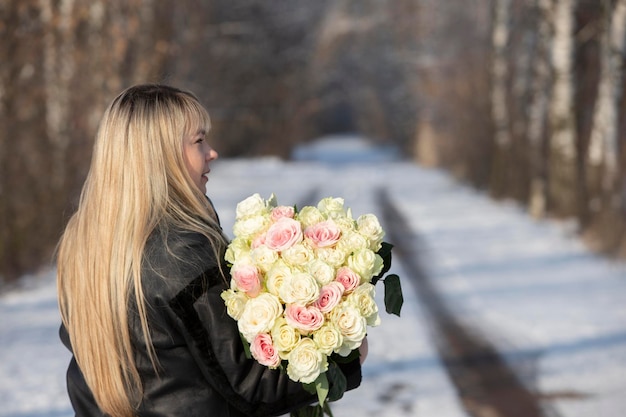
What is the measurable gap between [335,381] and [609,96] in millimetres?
12281

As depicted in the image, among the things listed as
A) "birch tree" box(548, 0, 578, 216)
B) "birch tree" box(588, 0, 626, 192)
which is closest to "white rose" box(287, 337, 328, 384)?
"birch tree" box(588, 0, 626, 192)

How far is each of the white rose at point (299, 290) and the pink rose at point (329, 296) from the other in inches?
2.3

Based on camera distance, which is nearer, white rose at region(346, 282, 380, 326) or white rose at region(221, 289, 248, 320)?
white rose at region(221, 289, 248, 320)

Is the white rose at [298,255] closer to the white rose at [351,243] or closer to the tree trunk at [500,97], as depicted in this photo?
the white rose at [351,243]

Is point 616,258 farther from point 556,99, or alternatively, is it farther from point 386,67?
point 386,67

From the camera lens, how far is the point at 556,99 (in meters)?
16.0

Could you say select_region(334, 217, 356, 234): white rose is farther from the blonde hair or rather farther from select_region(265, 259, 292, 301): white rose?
the blonde hair

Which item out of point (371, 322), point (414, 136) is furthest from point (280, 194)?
point (414, 136)

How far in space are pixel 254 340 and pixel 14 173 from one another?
958 cm

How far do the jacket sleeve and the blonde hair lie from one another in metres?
0.11

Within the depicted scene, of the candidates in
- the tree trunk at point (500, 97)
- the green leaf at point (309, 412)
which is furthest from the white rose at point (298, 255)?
the tree trunk at point (500, 97)

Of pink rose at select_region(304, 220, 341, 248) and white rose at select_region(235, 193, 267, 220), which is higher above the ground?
white rose at select_region(235, 193, 267, 220)

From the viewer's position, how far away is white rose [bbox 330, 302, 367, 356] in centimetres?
266

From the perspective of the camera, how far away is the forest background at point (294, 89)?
1179 centimetres
